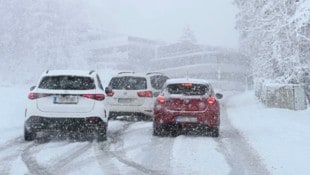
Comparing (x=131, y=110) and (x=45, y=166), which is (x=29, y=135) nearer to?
(x=45, y=166)

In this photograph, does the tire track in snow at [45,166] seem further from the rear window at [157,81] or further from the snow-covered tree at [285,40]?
the snow-covered tree at [285,40]

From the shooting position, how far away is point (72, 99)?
40.9 feet

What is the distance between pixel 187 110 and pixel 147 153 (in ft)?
10.5

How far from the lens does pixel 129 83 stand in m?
18.9

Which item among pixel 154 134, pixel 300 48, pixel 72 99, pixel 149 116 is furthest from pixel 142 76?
pixel 300 48

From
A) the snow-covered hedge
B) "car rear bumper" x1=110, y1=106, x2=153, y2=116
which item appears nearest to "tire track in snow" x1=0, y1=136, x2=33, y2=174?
"car rear bumper" x1=110, y1=106, x2=153, y2=116

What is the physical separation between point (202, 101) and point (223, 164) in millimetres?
4497

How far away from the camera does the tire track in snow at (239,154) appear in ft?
29.9

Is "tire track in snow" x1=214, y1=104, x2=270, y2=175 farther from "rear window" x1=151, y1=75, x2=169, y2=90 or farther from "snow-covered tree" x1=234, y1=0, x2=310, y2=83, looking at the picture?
"snow-covered tree" x1=234, y1=0, x2=310, y2=83

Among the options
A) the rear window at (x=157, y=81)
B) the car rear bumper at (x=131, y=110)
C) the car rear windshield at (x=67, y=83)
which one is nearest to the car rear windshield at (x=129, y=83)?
the rear window at (x=157, y=81)

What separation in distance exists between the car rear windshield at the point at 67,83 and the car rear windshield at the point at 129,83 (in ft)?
19.1

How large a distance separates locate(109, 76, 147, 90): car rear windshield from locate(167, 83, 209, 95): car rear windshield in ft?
14.3

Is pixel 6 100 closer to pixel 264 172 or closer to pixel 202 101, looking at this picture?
pixel 202 101

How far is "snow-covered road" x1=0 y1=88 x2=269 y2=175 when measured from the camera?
905 cm
